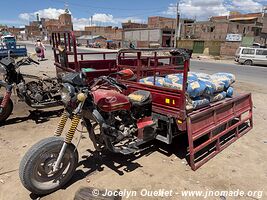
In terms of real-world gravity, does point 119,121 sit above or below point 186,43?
below

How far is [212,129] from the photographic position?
12.9 feet

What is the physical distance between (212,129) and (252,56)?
65.0 feet

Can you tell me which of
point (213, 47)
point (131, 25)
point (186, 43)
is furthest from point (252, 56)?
point (131, 25)

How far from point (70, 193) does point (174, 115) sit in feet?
6.18

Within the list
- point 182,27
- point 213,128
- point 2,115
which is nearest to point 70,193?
point 213,128

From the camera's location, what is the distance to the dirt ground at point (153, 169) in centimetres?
319

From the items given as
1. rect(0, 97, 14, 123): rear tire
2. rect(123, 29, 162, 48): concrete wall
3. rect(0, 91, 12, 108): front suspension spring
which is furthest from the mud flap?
rect(123, 29, 162, 48): concrete wall

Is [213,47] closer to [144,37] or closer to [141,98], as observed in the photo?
[144,37]

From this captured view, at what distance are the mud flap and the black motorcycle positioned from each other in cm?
372

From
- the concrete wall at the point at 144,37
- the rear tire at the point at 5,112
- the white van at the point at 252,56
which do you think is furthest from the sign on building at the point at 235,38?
the rear tire at the point at 5,112

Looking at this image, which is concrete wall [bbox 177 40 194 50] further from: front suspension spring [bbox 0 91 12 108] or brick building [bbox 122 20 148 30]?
brick building [bbox 122 20 148 30]

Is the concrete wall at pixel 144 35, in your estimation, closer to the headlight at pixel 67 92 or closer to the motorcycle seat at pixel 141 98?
the motorcycle seat at pixel 141 98

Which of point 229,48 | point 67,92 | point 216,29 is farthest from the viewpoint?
point 216,29

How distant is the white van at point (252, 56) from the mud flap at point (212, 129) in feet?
58.4
